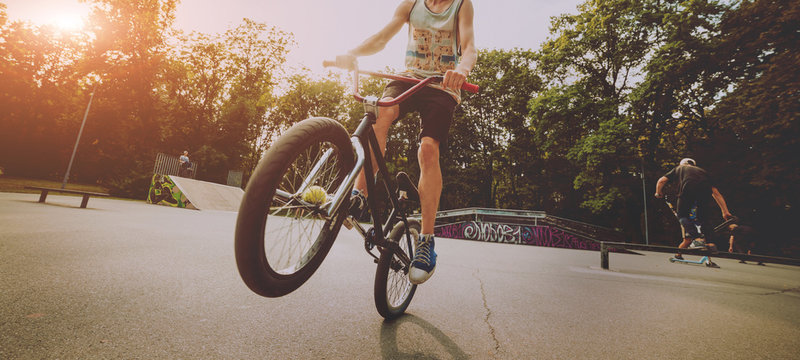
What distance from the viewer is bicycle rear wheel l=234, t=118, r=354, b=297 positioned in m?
1.29

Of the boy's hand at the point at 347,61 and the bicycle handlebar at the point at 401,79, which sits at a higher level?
the boy's hand at the point at 347,61

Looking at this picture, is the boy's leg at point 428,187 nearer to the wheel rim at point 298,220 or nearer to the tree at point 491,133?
the wheel rim at point 298,220

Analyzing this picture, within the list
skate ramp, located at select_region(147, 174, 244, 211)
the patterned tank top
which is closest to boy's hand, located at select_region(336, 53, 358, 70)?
the patterned tank top

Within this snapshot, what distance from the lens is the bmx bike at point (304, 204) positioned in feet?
4.25

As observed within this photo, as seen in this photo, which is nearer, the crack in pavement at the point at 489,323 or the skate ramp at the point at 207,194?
the crack in pavement at the point at 489,323

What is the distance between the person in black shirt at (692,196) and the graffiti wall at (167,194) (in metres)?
15.3

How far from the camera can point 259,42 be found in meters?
27.6

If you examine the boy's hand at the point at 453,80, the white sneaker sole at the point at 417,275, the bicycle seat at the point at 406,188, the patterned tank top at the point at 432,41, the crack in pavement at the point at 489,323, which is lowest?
the crack in pavement at the point at 489,323

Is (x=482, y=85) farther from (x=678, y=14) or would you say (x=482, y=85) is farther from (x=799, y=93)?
(x=799, y=93)

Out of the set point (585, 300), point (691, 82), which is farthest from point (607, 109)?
point (585, 300)

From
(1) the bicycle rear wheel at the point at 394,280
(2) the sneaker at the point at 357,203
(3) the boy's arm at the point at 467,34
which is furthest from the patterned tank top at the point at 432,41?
(1) the bicycle rear wheel at the point at 394,280

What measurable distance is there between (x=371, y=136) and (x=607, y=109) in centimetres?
2167

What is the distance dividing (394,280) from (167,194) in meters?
14.8

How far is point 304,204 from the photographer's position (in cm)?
157
